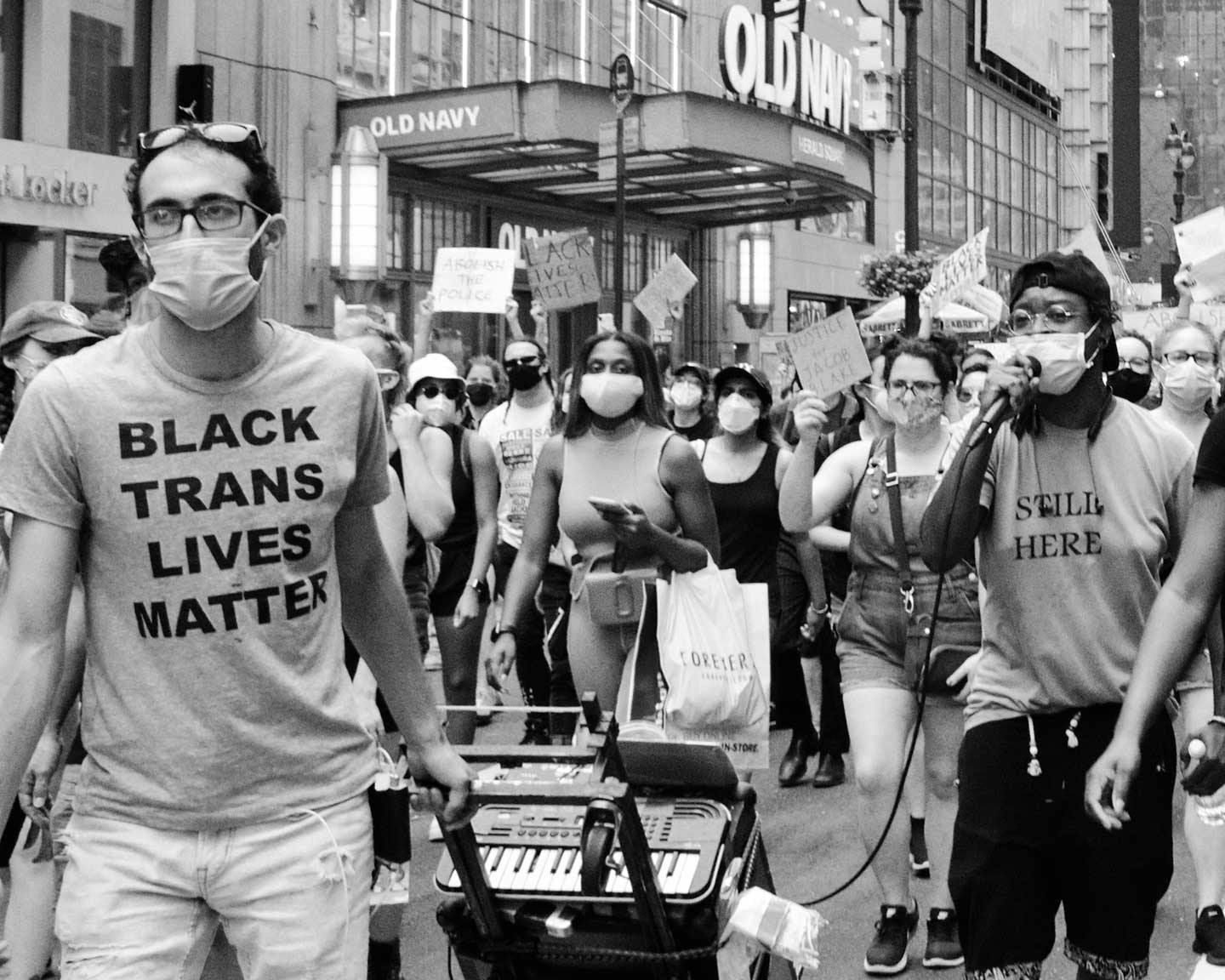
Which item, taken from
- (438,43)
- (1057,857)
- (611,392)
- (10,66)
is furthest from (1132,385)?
(438,43)

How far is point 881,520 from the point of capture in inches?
233

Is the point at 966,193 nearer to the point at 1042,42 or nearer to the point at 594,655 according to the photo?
the point at 1042,42

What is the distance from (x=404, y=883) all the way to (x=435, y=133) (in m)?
16.3

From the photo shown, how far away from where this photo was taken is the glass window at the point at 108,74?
648 inches

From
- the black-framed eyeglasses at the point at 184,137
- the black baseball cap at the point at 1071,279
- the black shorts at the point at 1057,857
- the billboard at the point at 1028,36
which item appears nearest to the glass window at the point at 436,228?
the black baseball cap at the point at 1071,279

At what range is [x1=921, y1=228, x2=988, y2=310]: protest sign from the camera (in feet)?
44.0

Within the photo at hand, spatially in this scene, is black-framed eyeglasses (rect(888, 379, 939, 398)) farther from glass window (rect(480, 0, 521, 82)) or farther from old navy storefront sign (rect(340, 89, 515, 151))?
glass window (rect(480, 0, 521, 82))

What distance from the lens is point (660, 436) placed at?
6203 mm

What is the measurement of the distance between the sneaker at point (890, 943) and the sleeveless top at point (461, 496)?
2.78 m

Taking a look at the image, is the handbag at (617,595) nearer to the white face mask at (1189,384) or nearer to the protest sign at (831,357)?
the protest sign at (831,357)

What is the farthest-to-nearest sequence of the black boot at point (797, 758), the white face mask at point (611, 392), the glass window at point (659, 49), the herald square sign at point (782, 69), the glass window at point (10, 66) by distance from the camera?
1. the glass window at point (659, 49)
2. the herald square sign at point (782, 69)
3. the glass window at point (10, 66)
4. the black boot at point (797, 758)
5. the white face mask at point (611, 392)

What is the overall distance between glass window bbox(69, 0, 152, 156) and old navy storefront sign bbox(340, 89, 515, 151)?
3318 mm

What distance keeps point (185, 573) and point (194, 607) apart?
56mm

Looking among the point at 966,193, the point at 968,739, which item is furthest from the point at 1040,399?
the point at 966,193
